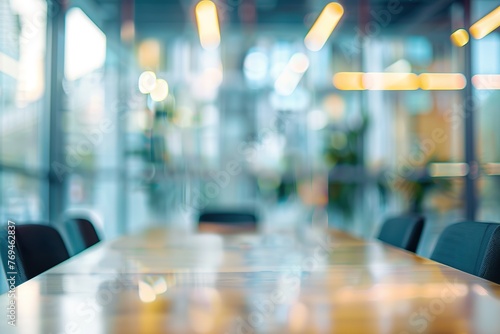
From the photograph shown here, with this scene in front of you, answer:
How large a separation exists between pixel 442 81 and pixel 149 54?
137 inches

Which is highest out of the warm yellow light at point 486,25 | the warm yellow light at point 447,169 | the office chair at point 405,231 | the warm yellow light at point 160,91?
the warm yellow light at point 486,25

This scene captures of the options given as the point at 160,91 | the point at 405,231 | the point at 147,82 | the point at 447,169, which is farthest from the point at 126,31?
the point at 405,231

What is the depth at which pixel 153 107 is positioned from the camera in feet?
22.2

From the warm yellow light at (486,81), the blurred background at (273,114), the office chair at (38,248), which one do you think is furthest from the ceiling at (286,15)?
the office chair at (38,248)

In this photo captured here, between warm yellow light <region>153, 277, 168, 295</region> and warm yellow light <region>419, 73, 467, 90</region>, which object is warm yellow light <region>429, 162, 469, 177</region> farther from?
warm yellow light <region>153, 277, 168, 295</region>

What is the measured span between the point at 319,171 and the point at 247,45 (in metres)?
1.73

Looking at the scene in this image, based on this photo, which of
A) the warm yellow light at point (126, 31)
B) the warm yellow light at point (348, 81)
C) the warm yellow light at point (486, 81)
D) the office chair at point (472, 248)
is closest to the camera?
the office chair at point (472, 248)

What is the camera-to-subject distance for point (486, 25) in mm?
6473

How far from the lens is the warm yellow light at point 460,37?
263 inches

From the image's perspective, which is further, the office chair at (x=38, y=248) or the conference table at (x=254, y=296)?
the office chair at (x=38, y=248)

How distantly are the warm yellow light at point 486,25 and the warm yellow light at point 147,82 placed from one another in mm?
3738

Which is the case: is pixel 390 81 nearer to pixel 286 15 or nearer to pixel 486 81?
pixel 486 81

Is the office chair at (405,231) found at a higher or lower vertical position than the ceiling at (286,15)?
lower

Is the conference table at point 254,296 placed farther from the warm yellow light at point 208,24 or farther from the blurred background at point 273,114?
the blurred background at point 273,114
